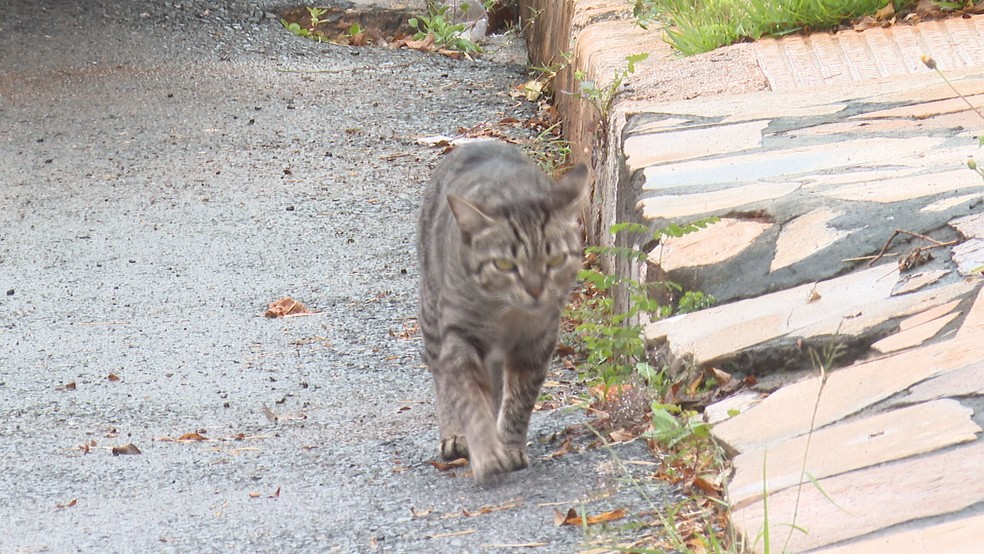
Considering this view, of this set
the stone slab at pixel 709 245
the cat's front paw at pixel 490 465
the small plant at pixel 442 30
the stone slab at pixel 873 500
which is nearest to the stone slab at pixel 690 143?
the stone slab at pixel 709 245

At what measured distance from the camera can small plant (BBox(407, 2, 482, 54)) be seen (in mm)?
10867

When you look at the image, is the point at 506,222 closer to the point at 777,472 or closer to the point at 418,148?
the point at 777,472

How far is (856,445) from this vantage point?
310cm

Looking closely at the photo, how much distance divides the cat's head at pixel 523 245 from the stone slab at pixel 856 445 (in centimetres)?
89

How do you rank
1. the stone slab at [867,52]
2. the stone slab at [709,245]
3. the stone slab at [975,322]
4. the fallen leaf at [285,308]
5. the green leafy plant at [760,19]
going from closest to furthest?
1. the stone slab at [975,322]
2. the stone slab at [709,245]
3. the stone slab at [867,52]
4. the fallen leaf at [285,308]
5. the green leafy plant at [760,19]

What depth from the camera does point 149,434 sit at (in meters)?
4.67

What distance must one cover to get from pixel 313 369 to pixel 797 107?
2.33 metres

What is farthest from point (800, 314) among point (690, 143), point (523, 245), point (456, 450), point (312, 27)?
point (312, 27)

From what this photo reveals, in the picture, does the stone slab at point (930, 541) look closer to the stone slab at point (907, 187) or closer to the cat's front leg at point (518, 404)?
the cat's front leg at point (518, 404)

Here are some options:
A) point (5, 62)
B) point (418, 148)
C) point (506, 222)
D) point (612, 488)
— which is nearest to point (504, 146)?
point (506, 222)

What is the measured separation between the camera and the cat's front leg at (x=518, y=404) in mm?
4055

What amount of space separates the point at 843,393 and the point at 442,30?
797 cm

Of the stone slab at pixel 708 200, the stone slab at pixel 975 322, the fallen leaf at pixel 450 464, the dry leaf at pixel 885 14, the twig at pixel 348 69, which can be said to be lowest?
the twig at pixel 348 69

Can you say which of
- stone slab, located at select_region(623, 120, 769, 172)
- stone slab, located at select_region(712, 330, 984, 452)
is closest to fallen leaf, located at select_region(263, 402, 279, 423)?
stone slab, located at select_region(623, 120, 769, 172)
